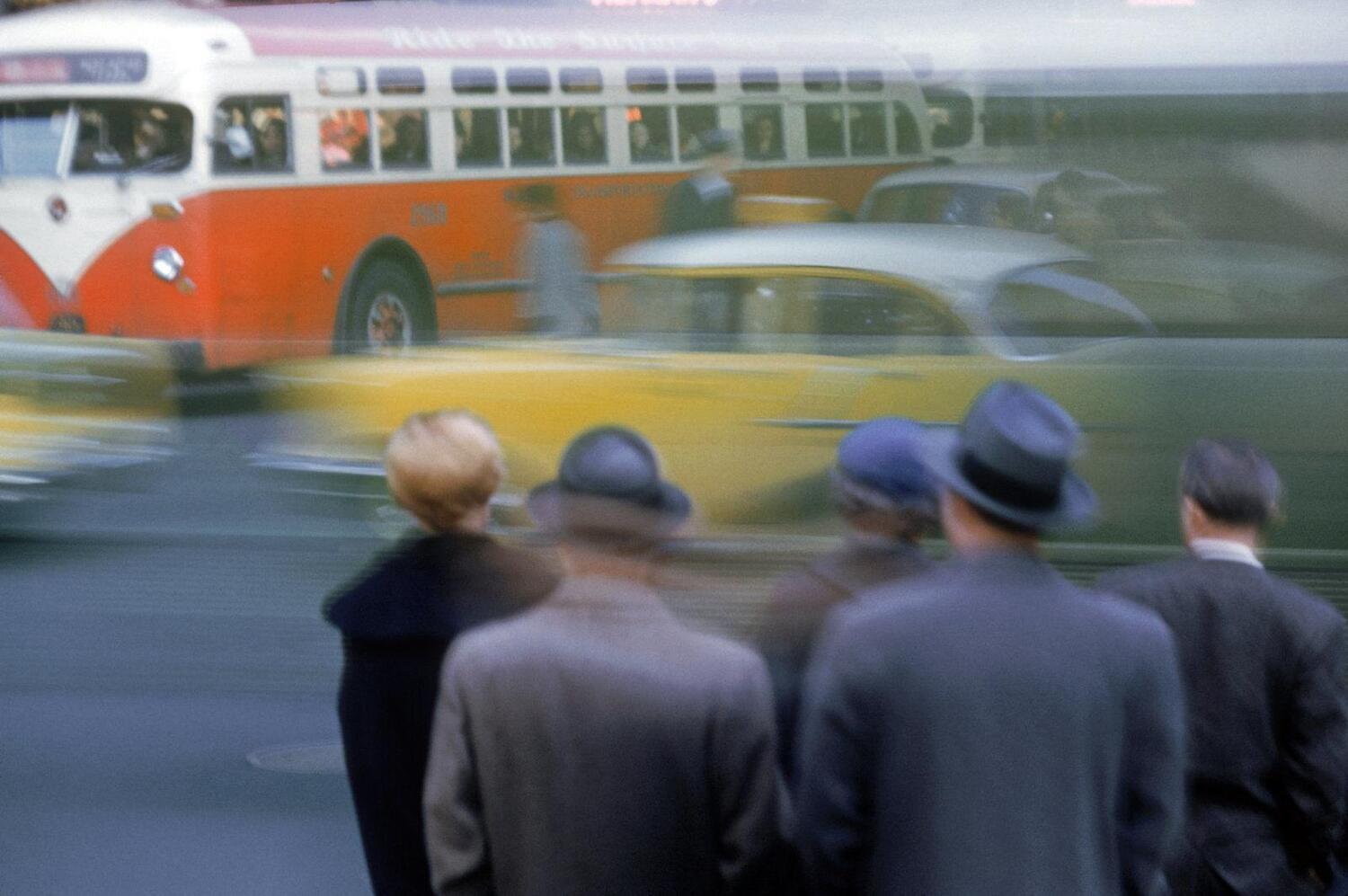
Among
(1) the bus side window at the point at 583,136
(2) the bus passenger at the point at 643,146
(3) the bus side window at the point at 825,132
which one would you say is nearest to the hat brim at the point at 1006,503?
(3) the bus side window at the point at 825,132

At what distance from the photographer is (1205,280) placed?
6.18 metres

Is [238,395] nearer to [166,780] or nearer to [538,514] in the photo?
[166,780]

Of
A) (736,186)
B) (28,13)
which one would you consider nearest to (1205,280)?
(736,186)

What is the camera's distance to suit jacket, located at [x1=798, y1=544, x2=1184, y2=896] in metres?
2.44

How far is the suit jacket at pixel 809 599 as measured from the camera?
10.3 feet

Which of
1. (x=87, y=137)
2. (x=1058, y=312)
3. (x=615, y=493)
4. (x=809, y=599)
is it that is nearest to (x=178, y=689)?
(x=1058, y=312)

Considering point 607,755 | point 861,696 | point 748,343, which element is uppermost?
point 748,343

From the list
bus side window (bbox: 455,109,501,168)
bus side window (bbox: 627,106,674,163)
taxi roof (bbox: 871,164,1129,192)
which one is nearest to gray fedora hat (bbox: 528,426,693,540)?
taxi roof (bbox: 871,164,1129,192)

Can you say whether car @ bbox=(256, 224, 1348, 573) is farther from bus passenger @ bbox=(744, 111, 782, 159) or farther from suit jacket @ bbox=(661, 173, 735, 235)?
bus passenger @ bbox=(744, 111, 782, 159)

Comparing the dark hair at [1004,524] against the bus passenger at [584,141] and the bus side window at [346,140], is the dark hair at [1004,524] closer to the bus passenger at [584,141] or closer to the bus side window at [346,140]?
the bus passenger at [584,141]

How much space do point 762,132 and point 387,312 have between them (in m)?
2.02

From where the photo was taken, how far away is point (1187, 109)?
6.17 m

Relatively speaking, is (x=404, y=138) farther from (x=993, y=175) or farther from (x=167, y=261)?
(x=993, y=175)

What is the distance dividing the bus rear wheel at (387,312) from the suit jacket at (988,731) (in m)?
5.15
